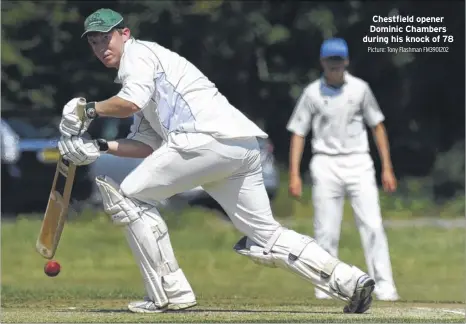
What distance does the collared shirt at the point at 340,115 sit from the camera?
10.1m

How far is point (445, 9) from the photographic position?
22.6 metres

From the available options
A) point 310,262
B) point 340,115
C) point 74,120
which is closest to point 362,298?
point 310,262

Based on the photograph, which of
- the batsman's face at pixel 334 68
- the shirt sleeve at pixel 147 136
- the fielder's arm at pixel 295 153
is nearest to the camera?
the shirt sleeve at pixel 147 136

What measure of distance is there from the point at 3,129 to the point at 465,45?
26.8 ft

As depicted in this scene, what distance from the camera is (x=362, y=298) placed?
7785 mm

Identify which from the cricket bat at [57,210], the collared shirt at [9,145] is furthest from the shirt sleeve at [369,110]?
the collared shirt at [9,145]

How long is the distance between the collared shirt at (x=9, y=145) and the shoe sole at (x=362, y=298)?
1214 cm

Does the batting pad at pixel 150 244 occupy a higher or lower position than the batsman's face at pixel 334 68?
lower

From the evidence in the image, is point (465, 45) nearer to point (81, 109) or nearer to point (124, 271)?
point (124, 271)

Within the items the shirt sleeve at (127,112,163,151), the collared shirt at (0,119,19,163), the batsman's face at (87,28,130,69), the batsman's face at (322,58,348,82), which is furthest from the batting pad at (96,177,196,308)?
the collared shirt at (0,119,19,163)

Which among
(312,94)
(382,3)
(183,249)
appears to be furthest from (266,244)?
(382,3)

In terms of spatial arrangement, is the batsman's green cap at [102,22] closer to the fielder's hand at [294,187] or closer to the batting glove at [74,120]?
the batting glove at [74,120]

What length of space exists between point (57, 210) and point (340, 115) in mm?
2849

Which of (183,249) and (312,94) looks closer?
(312,94)
